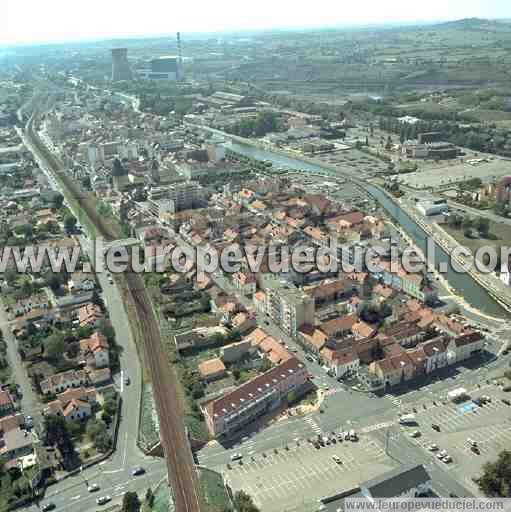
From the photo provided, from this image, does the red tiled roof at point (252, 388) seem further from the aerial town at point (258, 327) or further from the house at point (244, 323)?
the house at point (244, 323)

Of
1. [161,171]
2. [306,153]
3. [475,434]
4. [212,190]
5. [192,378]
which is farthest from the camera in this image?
[306,153]

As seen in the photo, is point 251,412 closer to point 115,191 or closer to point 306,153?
point 115,191

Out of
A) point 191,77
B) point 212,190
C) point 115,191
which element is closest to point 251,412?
point 212,190

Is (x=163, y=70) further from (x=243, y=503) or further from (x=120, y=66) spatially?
(x=243, y=503)

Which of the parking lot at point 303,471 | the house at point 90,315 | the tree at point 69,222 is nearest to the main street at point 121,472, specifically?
the parking lot at point 303,471

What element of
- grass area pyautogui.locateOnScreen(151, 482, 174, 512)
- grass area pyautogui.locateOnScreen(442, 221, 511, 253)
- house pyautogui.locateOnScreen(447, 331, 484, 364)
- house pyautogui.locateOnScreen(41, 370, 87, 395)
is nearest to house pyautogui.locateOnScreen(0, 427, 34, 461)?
house pyautogui.locateOnScreen(41, 370, 87, 395)

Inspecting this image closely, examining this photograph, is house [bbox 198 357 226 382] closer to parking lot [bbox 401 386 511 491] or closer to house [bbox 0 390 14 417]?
house [bbox 0 390 14 417]
